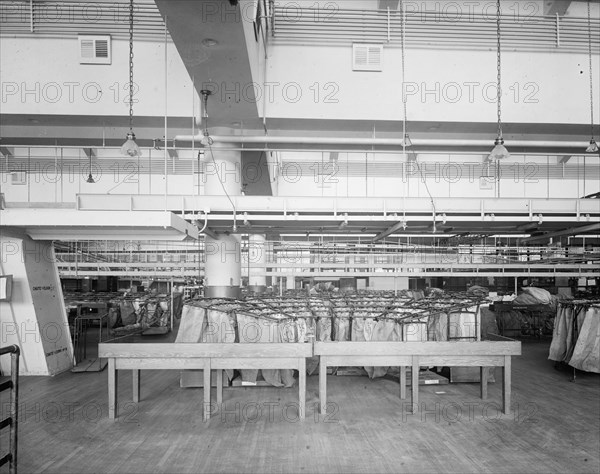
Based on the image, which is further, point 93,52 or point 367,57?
point 367,57

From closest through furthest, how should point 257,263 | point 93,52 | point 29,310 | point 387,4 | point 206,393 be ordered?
point 206,393 < point 29,310 < point 93,52 < point 387,4 < point 257,263

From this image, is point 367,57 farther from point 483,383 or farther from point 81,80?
point 483,383

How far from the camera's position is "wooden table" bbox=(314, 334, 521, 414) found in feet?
17.0

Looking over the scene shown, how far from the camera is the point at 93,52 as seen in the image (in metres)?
7.48

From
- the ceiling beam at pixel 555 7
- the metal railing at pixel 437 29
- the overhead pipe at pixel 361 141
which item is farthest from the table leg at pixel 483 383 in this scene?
the ceiling beam at pixel 555 7

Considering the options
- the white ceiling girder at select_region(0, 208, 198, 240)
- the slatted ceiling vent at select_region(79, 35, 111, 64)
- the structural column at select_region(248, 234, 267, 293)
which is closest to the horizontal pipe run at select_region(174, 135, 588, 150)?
the slatted ceiling vent at select_region(79, 35, 111, 64)

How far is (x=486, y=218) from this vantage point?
7.36 meters

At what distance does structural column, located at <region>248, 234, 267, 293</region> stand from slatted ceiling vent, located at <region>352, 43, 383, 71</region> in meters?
8.29

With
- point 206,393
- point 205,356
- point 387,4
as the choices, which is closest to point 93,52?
point 387,4

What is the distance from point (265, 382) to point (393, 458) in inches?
103

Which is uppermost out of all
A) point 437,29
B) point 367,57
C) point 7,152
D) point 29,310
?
point 437,29

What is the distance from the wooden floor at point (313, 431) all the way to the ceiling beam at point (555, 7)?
235 inches

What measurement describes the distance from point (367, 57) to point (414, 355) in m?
4.94

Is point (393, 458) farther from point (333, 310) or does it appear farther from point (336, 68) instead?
point (336, 68)
